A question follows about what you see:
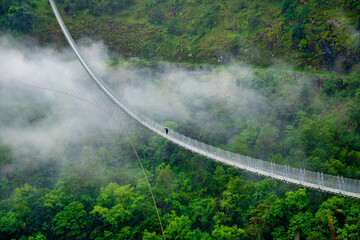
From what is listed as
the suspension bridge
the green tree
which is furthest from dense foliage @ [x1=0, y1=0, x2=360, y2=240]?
the suspension bridge

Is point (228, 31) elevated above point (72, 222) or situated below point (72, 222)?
above

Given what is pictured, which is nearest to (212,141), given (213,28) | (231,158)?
(231,158)

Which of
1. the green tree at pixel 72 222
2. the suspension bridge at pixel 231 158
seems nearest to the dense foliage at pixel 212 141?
the green tree at pixel 72 222

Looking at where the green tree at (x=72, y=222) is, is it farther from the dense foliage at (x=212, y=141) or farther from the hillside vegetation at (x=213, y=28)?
the hillside vegetation at (x=213, y=28)

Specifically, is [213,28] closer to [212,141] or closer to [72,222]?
[212,141]

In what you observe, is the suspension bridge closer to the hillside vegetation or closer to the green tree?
the green tree

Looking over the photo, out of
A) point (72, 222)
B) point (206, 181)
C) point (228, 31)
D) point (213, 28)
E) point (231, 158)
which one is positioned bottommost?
point (72, 222)
